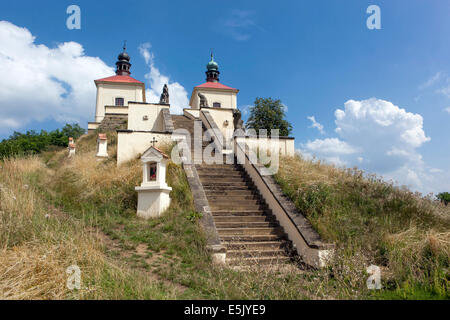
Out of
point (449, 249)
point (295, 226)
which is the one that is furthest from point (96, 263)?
point (449, 249)

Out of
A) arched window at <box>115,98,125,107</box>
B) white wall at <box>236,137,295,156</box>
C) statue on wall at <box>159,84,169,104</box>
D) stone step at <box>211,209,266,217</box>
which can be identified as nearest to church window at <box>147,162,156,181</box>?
stone step at <box>211,209,266,217</box>

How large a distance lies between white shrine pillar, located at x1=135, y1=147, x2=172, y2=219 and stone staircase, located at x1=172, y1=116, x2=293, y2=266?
4.23 feet

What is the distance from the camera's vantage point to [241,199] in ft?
26.0

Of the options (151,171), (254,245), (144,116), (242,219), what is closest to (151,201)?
(151,171)

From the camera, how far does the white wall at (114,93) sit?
3031 cm

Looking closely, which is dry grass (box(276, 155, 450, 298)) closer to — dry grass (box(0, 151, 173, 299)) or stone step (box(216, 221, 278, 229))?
stone step (box(216, 221, 278, 229))

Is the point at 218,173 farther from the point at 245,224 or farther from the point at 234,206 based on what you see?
the point at 245,224

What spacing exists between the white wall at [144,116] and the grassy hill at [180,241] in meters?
7.25

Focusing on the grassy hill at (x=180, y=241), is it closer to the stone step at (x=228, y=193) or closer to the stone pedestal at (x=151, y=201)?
the stone pedestal at (x=151, y=201)

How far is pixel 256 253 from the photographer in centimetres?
568

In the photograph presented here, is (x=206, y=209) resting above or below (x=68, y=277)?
above
